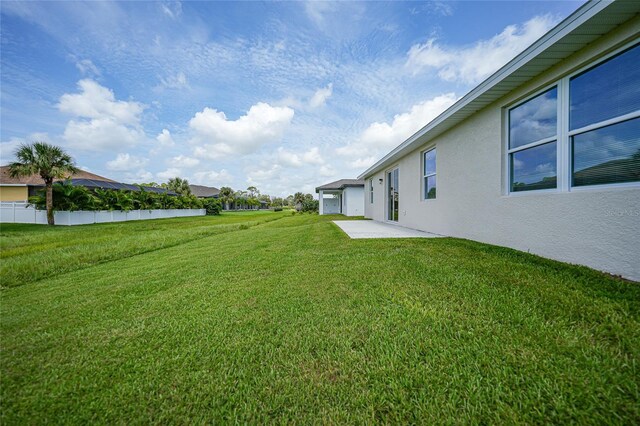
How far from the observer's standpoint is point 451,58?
9.23 metres

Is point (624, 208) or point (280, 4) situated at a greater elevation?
point (280, 4)

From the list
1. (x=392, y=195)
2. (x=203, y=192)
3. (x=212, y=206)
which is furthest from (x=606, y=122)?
(x=203, y=192)

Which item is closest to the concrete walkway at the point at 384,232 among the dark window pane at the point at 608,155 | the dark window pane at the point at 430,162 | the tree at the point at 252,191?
the dark window pane at the point at 430,162

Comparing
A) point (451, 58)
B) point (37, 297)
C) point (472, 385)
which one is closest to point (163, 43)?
point (37, 297)

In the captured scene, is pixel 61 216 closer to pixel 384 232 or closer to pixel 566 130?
pixel 384 232

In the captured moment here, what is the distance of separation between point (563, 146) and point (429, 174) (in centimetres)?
428

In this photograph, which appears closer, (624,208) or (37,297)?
(624,208)

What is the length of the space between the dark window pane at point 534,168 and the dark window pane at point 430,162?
3.00 metres

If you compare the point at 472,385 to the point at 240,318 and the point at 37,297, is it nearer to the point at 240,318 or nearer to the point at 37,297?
the point at 240,318

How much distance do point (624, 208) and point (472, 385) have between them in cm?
315

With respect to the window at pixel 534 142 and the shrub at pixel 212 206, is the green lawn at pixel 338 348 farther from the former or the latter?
the shrub at pixel 212 206

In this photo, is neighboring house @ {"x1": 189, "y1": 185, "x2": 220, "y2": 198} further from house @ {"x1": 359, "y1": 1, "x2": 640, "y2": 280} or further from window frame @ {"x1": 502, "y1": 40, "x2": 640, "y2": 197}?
window frame @ {"x1": 502, "y1": 40, "x2": 640, "y2": 197}

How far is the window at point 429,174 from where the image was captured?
7434 millimetres

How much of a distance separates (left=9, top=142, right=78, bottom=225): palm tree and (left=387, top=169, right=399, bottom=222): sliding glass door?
18.5m
